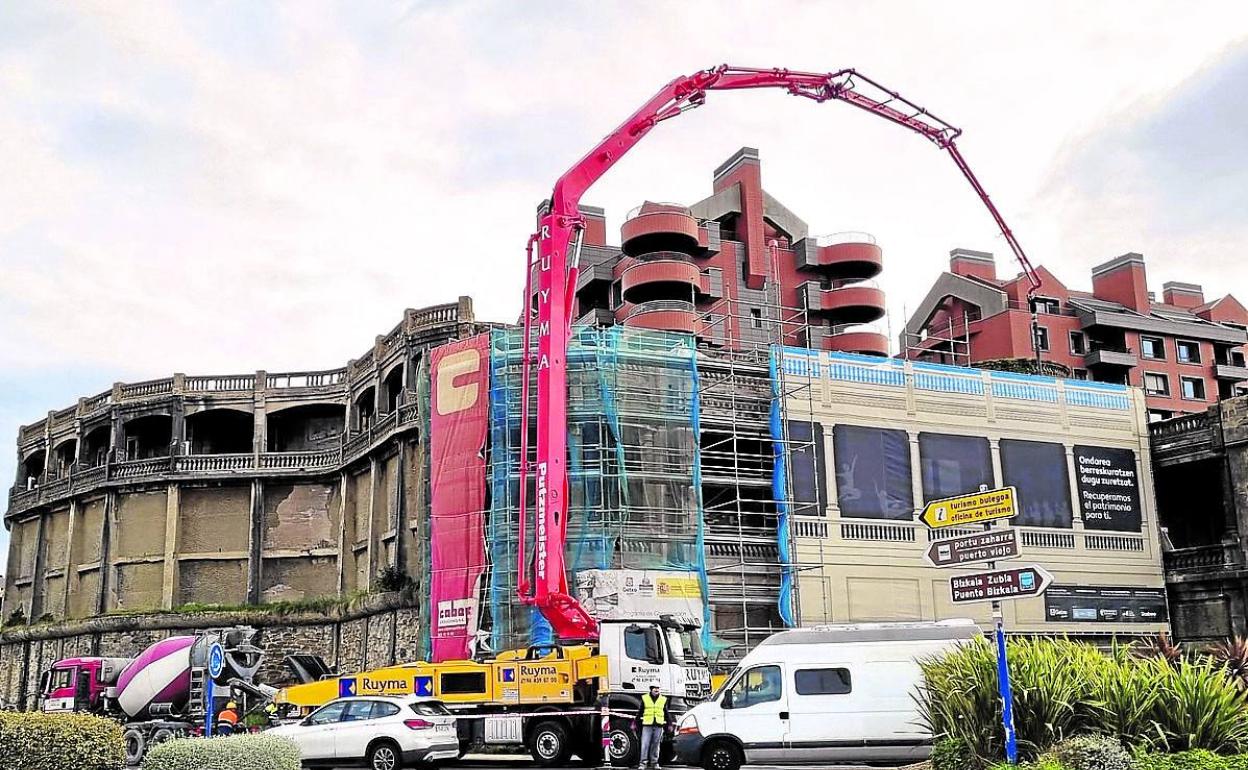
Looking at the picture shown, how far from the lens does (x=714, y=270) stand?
64688 millimetres

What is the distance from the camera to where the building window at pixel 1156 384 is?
6969 cm

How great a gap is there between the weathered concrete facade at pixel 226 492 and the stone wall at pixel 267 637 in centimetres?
233

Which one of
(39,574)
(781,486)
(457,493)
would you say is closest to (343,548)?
(457,493)

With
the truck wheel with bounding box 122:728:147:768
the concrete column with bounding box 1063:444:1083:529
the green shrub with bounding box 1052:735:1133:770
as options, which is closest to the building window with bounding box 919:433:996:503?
the concrete column with bounding box 1063:444:1083:529

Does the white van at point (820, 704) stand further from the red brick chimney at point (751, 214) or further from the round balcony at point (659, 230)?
the red brick chimney at point (751, 214)

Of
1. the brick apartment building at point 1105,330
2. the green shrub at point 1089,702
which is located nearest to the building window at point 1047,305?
the brick apartment building at point 1105,330

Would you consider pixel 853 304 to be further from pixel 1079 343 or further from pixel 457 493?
pixel 457 493

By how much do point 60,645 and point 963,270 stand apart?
174ft

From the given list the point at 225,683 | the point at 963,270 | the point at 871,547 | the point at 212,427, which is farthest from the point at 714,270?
the point at 225,683

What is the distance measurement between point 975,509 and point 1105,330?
6162 cm

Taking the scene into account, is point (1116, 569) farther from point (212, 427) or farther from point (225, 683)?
point (212, 427)

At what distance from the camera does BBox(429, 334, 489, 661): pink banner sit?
32406 mm

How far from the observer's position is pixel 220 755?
41.8ft

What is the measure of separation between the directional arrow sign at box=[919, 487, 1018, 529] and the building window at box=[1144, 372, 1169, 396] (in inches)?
2415
